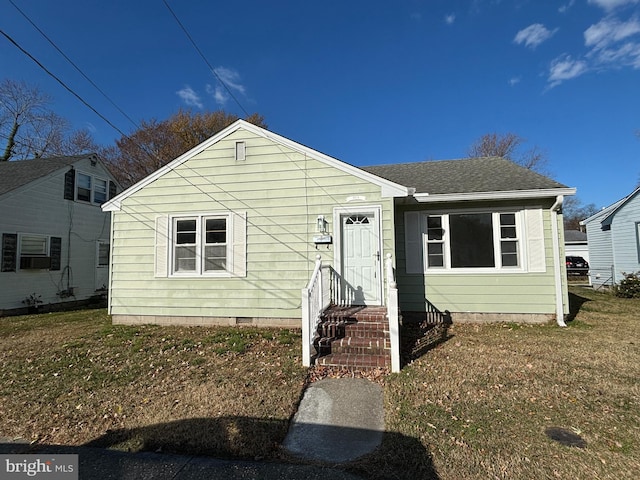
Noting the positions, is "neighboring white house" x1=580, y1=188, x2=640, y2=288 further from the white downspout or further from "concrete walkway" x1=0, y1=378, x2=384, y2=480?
"concrete walkway" x1=0, y1=378, x2=384, y2=480

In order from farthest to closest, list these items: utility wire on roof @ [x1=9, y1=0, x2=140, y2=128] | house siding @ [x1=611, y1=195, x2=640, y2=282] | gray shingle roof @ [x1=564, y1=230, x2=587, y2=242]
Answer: gray shingle roof @ [x1=564, y1=230, x2=587, y2=242] → house siding @ [x1=611, y1=195, x2=640, y2=282] → utility wire on roof @ [x1=9, y1=0, x2=140, y2=128]

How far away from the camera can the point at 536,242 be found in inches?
293

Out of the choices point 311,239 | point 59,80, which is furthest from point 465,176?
point 59,80

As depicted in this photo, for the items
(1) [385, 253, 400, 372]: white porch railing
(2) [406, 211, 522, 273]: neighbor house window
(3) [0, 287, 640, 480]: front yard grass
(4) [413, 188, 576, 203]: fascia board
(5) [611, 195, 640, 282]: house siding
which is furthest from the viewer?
(5) [611, 195, 640, 282]: house siding

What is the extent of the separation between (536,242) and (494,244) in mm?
859

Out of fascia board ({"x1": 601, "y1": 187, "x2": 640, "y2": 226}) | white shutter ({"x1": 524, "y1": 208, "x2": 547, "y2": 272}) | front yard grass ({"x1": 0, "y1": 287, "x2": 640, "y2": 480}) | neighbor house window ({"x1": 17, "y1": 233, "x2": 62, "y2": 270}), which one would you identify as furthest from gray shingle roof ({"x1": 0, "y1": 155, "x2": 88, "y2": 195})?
fascia board ({"x1": 601, "y1": 187, "x2": 640, "y2": 226})

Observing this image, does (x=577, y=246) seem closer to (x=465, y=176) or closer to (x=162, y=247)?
(x=465, y=176)

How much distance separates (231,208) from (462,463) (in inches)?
266

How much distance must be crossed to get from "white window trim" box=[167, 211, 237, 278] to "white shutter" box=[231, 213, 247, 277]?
0.09ft

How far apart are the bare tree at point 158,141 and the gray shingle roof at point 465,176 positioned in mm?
16750

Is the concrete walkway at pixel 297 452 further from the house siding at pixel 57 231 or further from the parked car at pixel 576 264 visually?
the parked car at pixel 576 264

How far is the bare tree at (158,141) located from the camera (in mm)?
23531

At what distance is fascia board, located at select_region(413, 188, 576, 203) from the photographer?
23.1ft

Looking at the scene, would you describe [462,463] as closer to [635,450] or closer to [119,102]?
[635,450]
